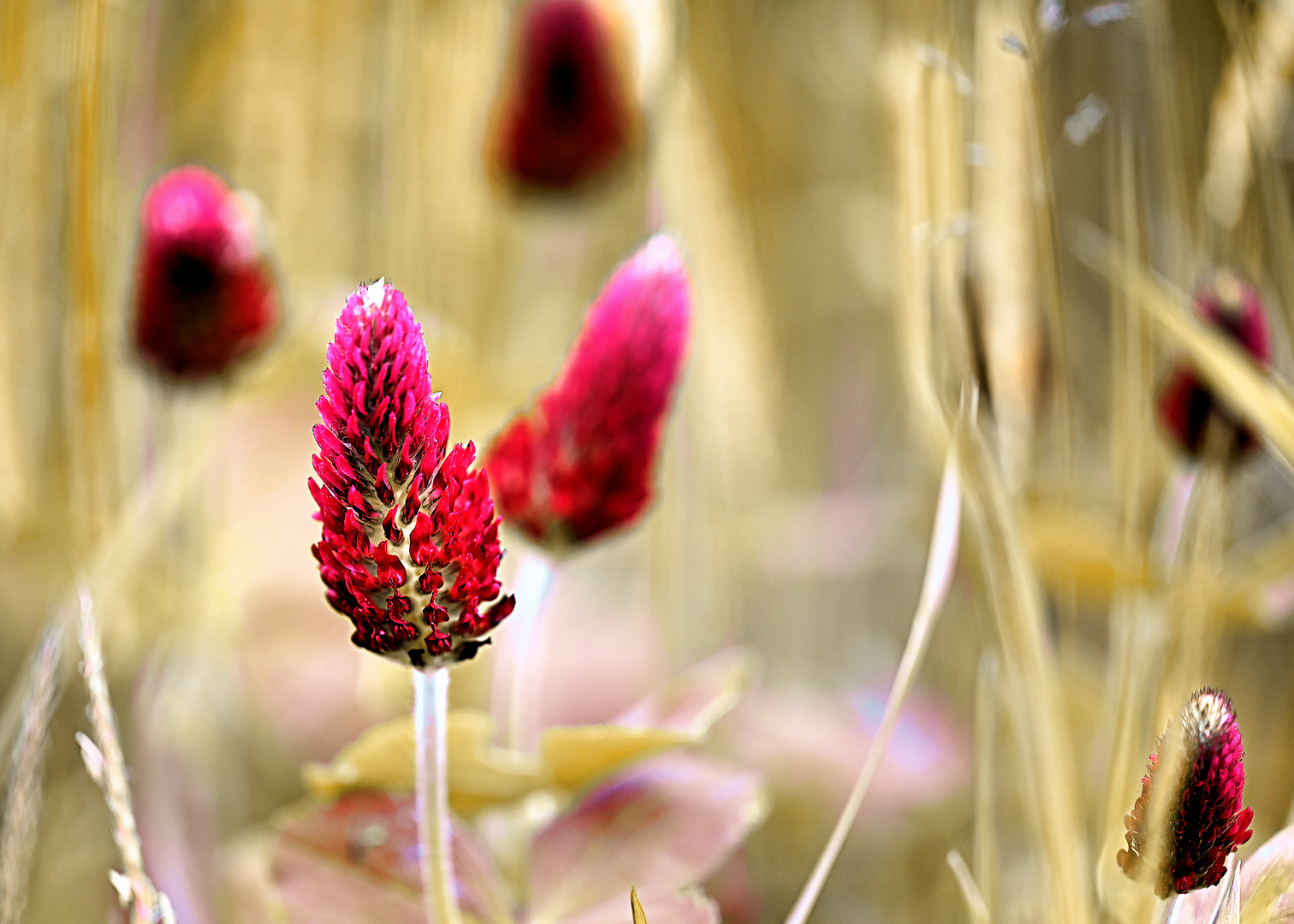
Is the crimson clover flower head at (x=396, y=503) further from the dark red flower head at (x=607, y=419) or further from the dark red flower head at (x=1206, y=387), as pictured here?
the dark red flower head at (x=1206, y=387)

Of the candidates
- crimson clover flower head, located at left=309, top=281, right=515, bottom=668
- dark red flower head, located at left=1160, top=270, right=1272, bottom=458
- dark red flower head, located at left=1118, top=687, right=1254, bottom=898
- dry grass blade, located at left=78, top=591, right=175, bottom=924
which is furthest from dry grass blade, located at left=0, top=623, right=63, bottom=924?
dark red flower head, located at left=1160, top=270, right=1272, bottom=458

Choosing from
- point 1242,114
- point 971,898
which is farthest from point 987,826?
point 1242,114

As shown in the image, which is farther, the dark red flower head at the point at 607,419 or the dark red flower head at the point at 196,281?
the dark red flower head at the point at 196,281

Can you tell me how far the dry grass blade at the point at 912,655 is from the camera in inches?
14.7

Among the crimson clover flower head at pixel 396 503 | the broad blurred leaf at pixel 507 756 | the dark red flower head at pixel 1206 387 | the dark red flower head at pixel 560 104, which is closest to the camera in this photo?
the crimson clover flower head at pixel 396 503

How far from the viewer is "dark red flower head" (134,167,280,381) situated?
63 centimetres

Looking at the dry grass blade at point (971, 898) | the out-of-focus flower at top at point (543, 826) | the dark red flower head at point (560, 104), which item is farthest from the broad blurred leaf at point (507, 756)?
the dark red flower head at point (560, 104)

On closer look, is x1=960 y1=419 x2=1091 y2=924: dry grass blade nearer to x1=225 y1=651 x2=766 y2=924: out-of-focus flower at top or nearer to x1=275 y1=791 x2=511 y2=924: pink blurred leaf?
x1=225 y1=651 x2=766 y2=924: out-of-focus flower at top

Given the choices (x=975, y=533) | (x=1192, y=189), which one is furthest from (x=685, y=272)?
(x=1192, y=189)

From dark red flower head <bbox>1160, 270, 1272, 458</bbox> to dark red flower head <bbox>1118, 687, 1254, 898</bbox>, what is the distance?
343 millimetres

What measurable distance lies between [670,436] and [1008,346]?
1.08 feet

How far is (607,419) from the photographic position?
0.45 m

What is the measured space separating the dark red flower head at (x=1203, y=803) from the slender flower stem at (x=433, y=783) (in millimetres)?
230

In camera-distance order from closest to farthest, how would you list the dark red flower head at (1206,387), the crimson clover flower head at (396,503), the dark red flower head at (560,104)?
the crimson clover flower head at (396,503) → the dark red flower head at (1206,387) → the dark red flower head at (560,104)
